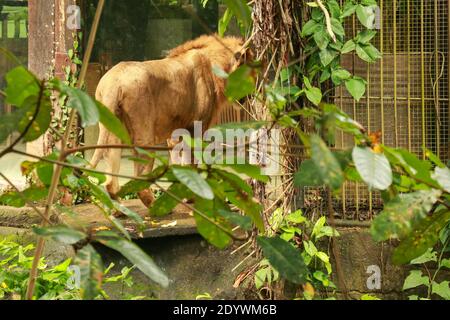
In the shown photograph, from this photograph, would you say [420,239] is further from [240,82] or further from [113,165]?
[113,165]

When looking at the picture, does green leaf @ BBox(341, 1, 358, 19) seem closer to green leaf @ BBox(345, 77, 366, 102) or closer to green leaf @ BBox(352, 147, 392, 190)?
green leaf @ BBox(345, 77, 366, 102)

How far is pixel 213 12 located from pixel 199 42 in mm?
1505

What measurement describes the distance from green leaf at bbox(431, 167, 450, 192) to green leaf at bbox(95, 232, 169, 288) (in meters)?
0.60

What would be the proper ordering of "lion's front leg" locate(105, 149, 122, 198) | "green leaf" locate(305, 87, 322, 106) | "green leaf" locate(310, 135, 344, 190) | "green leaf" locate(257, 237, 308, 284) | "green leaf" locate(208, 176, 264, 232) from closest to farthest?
"green leaf" locate(310, 135, 344, 190) → "green leaf" locate(257, 237, 308, 284) → "green leaf" locate(208, 176, 264, 232) → "green leaf" locate(305, 87, 322, 106) → "lion's front leg" locate(105, 149, 122, 198)

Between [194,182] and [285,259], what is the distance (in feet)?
0.93

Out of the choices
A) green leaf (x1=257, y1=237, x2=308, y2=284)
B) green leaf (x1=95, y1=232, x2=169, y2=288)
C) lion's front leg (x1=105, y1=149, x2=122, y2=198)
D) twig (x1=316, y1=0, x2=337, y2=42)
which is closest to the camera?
green leaf (x1=95, y1=232, x2=169, y2=288)

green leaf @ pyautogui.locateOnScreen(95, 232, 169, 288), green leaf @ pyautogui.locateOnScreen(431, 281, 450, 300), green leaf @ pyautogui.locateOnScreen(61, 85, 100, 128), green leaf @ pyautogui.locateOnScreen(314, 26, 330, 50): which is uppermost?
green leaf @ pyautogui.locateOnScreen(314, 26, 330, 50)

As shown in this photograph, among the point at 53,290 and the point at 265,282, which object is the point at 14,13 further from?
the point at 53,290

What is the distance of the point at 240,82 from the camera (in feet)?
5.79

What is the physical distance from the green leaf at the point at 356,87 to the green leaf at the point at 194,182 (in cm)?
428

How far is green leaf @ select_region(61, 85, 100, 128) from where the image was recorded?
1.63 metres

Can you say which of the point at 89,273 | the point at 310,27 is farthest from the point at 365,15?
the point at 89,273

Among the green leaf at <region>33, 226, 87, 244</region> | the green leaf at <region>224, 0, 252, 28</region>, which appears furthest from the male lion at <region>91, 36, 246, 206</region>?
the green leaf at <region>33, 226, 87, 244</region>
